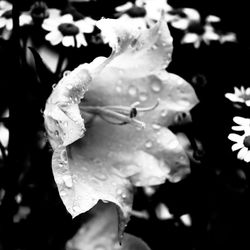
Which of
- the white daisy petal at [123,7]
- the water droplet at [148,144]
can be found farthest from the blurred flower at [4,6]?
the water droplet at [148,144]

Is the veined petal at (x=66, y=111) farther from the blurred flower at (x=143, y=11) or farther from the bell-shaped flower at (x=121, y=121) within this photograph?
the blurred flower at (x=143, y=11)

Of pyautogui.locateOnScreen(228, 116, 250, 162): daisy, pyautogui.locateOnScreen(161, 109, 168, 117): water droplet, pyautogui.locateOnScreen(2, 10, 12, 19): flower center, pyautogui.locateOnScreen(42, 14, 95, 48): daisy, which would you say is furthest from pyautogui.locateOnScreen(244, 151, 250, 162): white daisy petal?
pyautogui.locateOnScreen(2, 10, 12, 19): flower center

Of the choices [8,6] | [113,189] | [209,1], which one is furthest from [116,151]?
[209,1]

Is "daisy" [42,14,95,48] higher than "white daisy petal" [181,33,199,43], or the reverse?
"daisy" [42,14,95,48]

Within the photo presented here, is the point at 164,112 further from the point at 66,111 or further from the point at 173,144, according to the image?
the point at 66,111

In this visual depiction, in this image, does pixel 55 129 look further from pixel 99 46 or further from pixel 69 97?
pixel 99 46

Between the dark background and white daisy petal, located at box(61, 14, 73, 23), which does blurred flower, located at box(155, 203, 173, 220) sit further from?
white daisy petal, located at box(61, 14, 73, 23)

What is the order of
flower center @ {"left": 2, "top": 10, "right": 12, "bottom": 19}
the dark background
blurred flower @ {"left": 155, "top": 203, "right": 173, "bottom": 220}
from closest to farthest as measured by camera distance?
the dark background < flower center @ {"left": 2, "top": 10, "right": 12, "bottom": 19} < blurred flower @ {"left": 155, "top": 203, "right": 173, "bottom": 220}

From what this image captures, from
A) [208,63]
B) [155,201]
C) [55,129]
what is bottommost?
[155,201]
